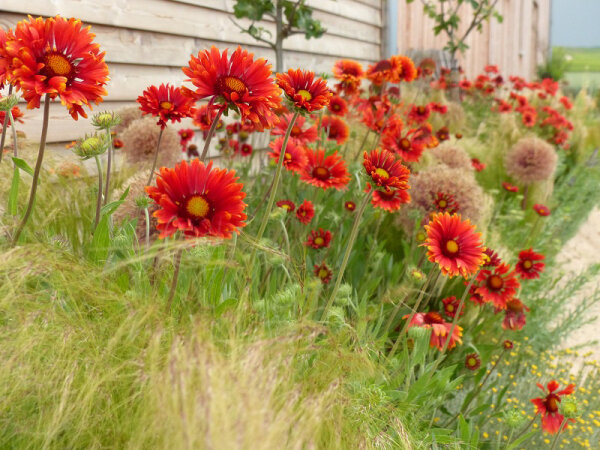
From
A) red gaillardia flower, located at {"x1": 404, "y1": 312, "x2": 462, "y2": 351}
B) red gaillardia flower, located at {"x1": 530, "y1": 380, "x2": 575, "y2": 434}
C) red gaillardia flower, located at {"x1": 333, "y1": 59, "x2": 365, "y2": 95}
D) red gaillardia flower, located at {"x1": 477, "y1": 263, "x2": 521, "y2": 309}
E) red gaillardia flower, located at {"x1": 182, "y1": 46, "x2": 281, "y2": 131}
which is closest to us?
red gaillardia flower, located at {"x1": 182, "y1": 46, "x2": 281, "y2": 131}

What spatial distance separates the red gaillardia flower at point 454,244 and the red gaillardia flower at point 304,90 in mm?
379

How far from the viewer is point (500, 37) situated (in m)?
9.08

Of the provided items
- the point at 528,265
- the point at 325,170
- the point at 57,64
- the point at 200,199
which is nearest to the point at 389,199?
the point at 325,170

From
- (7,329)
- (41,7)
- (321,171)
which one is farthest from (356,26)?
(7,329)

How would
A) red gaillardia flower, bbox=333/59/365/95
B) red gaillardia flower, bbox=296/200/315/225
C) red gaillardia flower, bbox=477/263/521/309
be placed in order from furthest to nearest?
red gaillardia flower, bbox=333/59/365/95 → red gaillardia flower, bbox=296/200/315/225 → red gaillardia flower, bbox=477/263/521/309

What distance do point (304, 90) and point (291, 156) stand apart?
20.3 inches

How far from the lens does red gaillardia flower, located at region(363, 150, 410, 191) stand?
1149 millimetres

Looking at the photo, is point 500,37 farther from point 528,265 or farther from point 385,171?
point 385,171

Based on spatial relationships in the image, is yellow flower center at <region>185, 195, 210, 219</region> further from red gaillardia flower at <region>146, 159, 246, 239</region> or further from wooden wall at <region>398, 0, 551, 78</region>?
wooden wall at <region>398, 0, 551, 78</region>

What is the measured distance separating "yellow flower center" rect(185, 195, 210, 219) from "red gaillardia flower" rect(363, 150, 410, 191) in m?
0.41

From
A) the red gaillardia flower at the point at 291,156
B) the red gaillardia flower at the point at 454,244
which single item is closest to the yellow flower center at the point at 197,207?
the red gaillardia flower at the point at 454,244

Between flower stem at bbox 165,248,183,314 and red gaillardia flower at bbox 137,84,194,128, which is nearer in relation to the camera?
flower stem at bbox 165,248,183,314

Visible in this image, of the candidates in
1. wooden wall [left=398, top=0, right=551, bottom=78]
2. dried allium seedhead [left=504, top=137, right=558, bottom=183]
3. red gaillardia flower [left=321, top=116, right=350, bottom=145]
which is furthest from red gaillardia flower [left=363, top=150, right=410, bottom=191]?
wooden wall [left=398, top=0, right=551, bottom=78]

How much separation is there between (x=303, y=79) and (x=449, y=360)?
3.93ft
